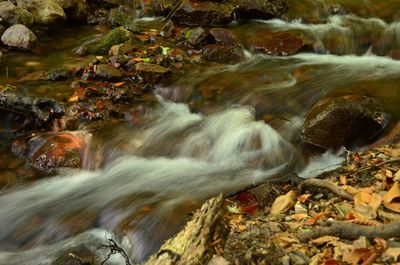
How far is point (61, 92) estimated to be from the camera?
7.57 m

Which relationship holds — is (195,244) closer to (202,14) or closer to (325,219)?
(325,219)

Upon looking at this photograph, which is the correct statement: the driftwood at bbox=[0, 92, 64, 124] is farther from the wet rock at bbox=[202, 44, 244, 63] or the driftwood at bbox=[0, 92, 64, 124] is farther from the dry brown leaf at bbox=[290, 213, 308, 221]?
the dry brown leaf at bbox=[290, 213, 308, 221]

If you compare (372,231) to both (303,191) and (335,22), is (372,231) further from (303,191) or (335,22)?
(335,22)

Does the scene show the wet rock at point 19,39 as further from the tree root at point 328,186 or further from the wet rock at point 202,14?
the tree root at point 328,186

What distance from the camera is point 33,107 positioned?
7004 millimetres

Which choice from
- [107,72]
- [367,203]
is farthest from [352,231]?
[107,72]

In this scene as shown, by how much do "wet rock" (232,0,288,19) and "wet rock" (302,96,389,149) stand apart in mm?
5897

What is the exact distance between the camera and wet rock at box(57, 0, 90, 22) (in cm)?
1138

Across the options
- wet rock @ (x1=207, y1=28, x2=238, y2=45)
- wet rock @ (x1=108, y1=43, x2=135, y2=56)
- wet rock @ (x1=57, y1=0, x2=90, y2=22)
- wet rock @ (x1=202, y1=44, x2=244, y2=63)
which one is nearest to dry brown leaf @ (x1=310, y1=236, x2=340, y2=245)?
wet rock @ (x1=202, y1=44, x2=244, y2=63)

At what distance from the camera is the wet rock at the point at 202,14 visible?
1088 centimetres

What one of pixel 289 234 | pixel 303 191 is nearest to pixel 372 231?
pixel 289 234

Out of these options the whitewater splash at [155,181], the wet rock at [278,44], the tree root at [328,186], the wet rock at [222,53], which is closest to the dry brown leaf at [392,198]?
the tree root at [328,186]

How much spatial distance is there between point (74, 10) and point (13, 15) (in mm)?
1657

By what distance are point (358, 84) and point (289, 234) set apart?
14.1ft
